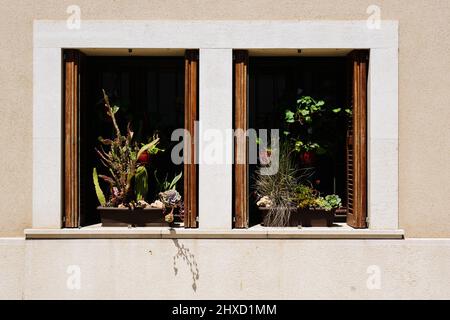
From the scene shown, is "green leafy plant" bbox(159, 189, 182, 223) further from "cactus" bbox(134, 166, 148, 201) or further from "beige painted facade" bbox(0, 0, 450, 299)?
"beige painted facade" bbox(0, 0, 450, 299)

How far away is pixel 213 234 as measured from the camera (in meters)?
7.63

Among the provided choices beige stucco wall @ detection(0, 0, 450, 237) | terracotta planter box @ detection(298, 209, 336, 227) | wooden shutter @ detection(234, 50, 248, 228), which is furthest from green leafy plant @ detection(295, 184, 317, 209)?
beige stucco wall @ detection(0, 0, 450, 237)

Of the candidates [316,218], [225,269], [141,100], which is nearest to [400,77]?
[316,218]

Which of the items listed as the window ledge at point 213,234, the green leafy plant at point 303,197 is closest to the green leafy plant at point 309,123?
the green leafy plant at point 303,197

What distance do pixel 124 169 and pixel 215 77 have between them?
2077 millimetres

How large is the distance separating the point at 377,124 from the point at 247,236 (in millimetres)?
2616

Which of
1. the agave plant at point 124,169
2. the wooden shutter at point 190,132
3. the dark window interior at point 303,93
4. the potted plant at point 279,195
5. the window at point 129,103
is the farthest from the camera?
the dark window interior at point 303,93

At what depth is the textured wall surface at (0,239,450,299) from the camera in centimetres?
759

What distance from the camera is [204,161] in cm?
772

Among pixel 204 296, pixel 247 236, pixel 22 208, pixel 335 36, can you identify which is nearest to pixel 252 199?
pixel 247 236

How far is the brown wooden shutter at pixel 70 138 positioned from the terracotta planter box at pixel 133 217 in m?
0.45

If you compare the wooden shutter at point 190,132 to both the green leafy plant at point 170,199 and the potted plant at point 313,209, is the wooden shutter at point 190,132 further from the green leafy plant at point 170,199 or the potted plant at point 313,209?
the potted plant at point 313,209

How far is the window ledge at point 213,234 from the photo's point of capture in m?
7.61

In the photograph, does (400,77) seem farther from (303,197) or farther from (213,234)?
(213,234)
